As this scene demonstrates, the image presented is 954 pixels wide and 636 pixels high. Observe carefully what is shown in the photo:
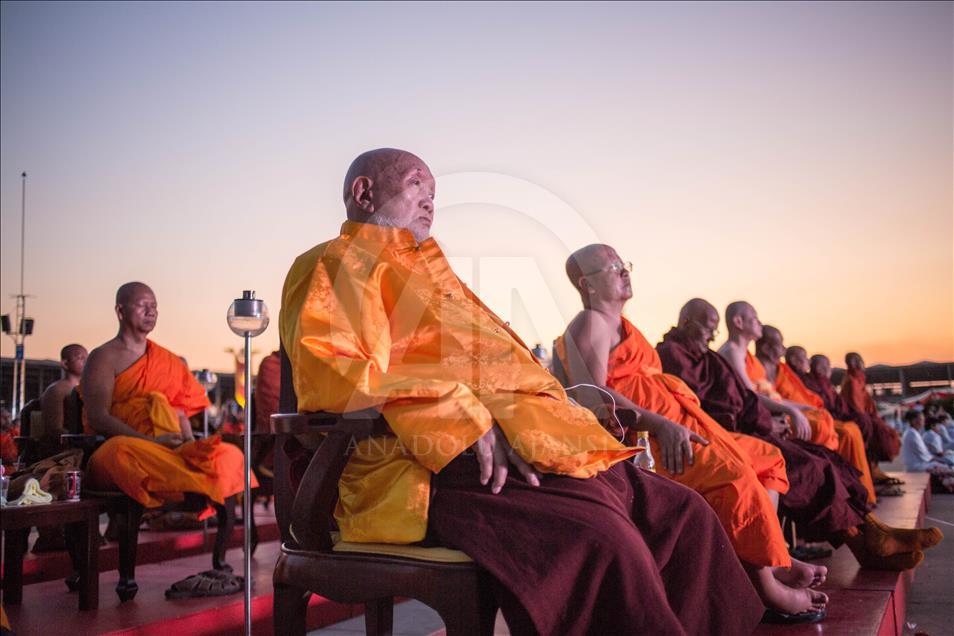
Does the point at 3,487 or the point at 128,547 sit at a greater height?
the point at 3,487

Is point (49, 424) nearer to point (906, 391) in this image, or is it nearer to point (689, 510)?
point (689, 510)

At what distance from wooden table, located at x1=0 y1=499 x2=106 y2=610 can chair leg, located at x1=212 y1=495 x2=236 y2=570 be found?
67cm

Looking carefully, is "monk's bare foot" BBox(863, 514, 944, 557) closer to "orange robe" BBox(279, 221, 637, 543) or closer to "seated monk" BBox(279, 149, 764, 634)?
"seated monk" BBox(279, 149, 764, 634)

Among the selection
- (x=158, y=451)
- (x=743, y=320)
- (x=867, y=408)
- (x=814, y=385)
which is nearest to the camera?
(x=158, y=451)

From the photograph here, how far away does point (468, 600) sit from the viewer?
1753mm

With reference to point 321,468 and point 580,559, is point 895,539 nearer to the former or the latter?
point 580,559

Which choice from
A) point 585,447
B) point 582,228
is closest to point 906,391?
point 582,228

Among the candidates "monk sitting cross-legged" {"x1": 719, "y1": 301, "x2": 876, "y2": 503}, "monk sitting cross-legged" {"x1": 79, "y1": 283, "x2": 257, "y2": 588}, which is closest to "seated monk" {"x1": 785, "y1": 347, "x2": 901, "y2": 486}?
"monk sitting cross-legged" {"x1": 719, "y1": 301, "x2": 876, "y2": 503}

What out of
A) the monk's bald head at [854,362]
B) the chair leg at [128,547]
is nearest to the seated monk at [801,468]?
the chair leg at [128,547]

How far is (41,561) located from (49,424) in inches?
34.2

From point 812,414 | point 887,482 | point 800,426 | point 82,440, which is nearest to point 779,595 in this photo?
point 800,426

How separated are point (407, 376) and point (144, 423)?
3016 mm

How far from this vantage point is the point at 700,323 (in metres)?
4.31

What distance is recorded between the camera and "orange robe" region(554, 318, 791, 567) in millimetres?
2881
